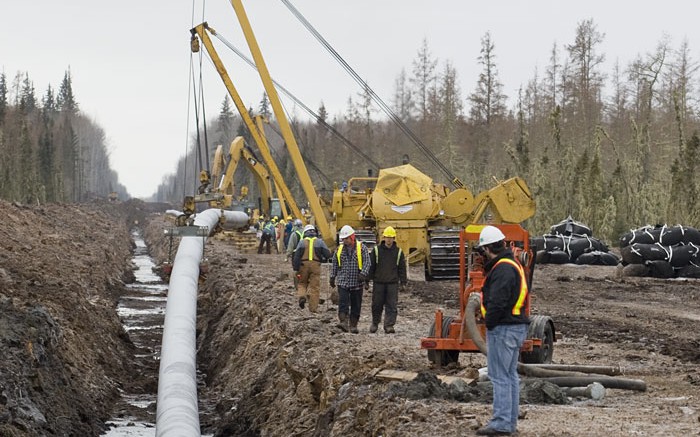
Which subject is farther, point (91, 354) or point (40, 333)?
point (91, 354)

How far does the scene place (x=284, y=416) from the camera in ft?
40.1

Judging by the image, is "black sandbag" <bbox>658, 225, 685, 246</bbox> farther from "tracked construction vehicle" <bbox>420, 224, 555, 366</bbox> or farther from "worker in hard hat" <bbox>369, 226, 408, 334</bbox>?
"tracked construction vehicle" <bbox>420, 224, 555, 366</bbox>

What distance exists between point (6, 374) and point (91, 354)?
5.08m

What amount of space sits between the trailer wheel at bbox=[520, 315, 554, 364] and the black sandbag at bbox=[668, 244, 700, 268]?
16436 millimetres

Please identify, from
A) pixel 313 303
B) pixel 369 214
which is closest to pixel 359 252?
pixel 313 303

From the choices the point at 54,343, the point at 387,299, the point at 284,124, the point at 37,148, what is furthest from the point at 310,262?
the point at 37,148

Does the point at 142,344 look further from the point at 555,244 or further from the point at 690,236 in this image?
the point at 555,244

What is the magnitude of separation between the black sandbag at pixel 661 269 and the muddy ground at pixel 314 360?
3.57 ft

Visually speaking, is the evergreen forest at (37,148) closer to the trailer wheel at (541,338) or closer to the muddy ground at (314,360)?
the muddy ground at (314,360)

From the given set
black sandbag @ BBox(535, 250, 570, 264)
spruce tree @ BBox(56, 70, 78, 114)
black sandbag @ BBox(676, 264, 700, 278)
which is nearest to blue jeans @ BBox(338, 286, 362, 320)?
black sandbag @ BBox(676, 264, 700, 278)

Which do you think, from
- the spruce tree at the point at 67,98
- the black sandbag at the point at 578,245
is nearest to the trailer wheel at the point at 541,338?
the black sandbag at the point at 578,245

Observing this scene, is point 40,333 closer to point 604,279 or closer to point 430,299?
point 430,299

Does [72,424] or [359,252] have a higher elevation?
[359,252]

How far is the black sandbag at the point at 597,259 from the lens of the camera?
33.0m
